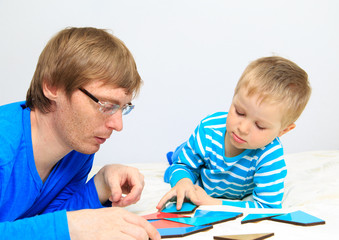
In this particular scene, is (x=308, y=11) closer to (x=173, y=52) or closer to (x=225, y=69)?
(x=225, y=69)

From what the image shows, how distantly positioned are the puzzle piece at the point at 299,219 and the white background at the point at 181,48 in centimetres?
180

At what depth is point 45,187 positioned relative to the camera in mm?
1278

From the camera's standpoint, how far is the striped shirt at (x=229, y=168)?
151cm

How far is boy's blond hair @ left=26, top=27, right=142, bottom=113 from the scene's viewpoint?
1158 millimetres

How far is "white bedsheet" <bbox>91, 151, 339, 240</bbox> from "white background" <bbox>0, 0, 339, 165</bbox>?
745 millimetres

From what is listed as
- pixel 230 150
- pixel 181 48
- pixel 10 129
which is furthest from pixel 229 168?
pixel 181 48

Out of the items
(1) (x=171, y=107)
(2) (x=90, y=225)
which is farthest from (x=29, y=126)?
(1) (x=171, y=107)

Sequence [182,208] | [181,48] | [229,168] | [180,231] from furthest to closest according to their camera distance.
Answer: [181,48] → [229,168] → [182,208] → [180,231]

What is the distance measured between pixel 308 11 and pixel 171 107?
129 cm

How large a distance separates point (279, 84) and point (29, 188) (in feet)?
3.10

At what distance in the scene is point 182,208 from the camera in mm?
1271

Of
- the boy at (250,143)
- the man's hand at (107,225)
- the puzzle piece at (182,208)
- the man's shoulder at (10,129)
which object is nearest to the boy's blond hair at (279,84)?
the boy at (250,143)

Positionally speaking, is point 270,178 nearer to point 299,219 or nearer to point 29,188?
point 299,219

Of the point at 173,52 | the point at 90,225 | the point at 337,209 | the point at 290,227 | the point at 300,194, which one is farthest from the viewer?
the point at 173,52
